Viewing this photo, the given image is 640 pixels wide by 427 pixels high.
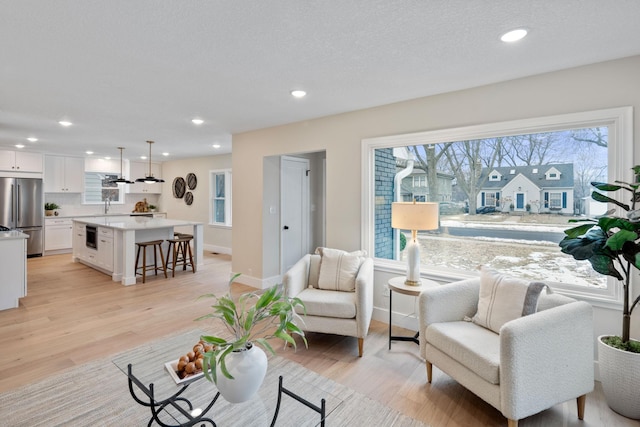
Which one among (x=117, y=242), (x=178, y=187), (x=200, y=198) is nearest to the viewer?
(x=117, y=242)

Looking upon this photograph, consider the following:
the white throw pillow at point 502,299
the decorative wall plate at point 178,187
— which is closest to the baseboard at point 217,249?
the decorative wall plate at point 178,187

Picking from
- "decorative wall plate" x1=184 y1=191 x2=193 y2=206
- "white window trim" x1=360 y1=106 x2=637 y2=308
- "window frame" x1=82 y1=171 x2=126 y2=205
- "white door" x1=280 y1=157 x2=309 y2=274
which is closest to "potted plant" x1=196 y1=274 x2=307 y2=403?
"white window trim" x1=360 y1=106 x2=637 y2=308

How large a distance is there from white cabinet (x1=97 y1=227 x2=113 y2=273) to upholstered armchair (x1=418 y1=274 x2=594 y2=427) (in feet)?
17.3

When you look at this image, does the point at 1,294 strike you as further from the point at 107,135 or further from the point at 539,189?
the point at 539,189

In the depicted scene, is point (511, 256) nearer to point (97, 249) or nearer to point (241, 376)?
point (241, 376)

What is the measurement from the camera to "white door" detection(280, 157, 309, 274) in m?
5.09

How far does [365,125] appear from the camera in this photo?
3.69 m

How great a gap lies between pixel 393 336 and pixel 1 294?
4.69 metres

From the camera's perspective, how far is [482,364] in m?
1.95

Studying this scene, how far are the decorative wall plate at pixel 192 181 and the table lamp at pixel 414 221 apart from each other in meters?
6.72

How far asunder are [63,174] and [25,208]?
116 cm

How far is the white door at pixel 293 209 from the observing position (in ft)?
16.7

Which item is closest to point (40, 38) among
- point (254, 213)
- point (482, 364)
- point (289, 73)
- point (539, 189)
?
point (289, 73)

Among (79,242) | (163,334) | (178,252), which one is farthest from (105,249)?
(163,334)
